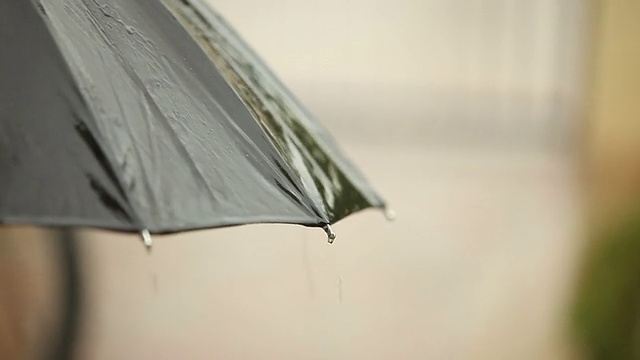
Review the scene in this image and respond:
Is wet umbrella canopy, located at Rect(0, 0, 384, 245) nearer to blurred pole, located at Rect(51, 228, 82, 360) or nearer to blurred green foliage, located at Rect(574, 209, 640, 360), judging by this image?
blurred pole, located at Rect(51, 228, 82, 360)

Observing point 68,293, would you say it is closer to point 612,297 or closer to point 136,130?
point 136,130

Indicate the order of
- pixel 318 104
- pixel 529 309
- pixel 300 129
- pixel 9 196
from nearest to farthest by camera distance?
pixel 9 196 → pixel 300 129 → pixel 318 104 → pixel 529 309

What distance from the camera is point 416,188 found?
3.91ft

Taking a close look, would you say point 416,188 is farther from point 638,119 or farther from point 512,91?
point 638,119

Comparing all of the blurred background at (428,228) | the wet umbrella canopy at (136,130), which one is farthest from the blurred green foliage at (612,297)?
the wet umbrella canopy at (136,130)

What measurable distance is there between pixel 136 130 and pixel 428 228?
2.72 feet

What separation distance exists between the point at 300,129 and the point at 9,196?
32cm

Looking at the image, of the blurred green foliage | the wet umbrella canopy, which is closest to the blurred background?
the blurred green foliage

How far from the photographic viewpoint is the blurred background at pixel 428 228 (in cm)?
111

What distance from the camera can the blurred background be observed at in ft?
3.64

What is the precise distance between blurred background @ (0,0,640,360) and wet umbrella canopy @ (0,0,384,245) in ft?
1.86

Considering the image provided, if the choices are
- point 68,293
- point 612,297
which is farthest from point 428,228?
point 68,293

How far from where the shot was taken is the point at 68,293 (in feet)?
3.44

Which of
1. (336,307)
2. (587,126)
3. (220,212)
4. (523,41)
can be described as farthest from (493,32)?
(220,212)
